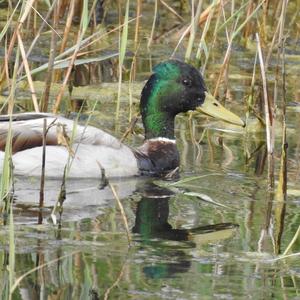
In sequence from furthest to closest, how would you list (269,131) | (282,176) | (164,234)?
(269,131), (282,176), (164,234)

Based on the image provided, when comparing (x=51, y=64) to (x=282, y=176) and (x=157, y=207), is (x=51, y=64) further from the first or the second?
(x=282, y=176)

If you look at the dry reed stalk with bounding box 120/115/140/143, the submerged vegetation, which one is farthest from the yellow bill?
the dry reed stalk with bounding box 120/115/140/143

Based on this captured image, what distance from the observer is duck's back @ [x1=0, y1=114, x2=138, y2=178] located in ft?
25.4

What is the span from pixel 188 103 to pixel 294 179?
3.81 ft

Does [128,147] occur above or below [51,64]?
below

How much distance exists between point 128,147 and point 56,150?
0.62 meters

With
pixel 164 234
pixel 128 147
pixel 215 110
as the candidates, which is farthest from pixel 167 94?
pixel 164 234

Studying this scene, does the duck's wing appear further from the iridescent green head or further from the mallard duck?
the iridescent green head

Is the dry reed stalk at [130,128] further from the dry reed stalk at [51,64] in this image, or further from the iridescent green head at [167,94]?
the dry reed stalk at [51,64]

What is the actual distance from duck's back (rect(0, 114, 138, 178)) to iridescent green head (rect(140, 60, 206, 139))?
2.28 feet

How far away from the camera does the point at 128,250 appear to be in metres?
5.97

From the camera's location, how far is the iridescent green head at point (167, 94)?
337 inches

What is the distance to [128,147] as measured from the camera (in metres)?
8.24

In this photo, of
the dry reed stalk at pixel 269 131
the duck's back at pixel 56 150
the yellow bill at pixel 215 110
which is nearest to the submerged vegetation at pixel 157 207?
the dry reed stalk at pixel 269 131
